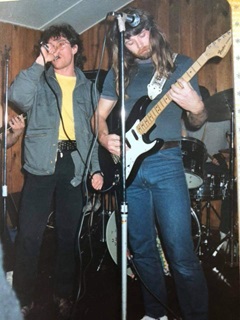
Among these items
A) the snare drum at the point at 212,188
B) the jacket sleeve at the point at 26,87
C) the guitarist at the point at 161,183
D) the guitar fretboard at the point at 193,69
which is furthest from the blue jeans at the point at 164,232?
the jacket sleeve at the point at 26,87

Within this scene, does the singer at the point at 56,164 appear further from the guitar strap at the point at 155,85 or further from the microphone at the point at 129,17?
the microphone at the point at 129,17

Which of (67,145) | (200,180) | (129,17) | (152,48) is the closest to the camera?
(129,17)

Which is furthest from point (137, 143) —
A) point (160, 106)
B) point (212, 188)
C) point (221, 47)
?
point (212, 188)

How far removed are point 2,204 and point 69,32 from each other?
2.16 feet

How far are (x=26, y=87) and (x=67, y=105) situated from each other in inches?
5.9

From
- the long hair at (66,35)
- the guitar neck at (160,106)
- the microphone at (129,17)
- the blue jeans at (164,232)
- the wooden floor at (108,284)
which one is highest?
the long hair at (66,35)

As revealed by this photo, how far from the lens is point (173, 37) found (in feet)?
4.78

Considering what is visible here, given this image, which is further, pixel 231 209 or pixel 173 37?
pixel 173 37

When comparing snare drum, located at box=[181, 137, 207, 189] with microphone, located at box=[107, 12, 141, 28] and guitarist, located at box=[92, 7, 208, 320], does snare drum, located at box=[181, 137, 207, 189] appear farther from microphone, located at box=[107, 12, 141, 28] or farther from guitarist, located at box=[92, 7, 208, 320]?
microphone, located at box=[107, 12, 141, 28]

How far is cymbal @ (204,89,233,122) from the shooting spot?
3.64 ft

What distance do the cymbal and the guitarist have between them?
0.39 feet

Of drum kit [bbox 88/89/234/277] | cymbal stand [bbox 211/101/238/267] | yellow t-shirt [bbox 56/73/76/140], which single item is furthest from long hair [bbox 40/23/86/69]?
cymbal stand [bbox 211/101/238/267]

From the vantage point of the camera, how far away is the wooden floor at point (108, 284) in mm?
1078

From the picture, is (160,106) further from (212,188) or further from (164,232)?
(212,188)
